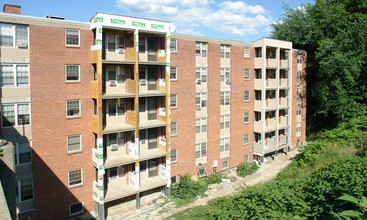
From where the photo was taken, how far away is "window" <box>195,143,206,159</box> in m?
29.0

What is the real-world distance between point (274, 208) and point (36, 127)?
16.1 meters

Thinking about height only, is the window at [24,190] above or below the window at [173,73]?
below

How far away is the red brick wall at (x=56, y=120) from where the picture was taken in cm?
1994

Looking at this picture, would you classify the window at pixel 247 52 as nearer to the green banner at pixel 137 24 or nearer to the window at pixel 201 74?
the window at pixel 201 74

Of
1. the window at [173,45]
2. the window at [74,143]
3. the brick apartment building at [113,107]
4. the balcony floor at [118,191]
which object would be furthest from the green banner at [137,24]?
the balcony floor at [118,191]

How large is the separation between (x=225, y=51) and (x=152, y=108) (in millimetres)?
10319

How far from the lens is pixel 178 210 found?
929 inches

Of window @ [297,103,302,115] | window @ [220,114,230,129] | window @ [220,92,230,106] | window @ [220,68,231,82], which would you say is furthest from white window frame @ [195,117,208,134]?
window @ [297,103,302,115]

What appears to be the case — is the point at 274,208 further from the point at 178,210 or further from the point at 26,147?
the point at 26,147

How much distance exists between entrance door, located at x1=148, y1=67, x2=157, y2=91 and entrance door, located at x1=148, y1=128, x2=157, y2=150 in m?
3.68

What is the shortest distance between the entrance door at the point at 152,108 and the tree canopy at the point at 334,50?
22111mm

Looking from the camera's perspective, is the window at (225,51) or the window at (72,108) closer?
the window at (72,108)

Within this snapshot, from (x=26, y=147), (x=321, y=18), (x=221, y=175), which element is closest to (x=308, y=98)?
(x=321, y=18)

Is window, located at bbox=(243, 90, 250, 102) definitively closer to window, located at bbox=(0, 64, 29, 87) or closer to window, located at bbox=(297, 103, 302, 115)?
window, located at bbox=(297, 103, 302, 115)
